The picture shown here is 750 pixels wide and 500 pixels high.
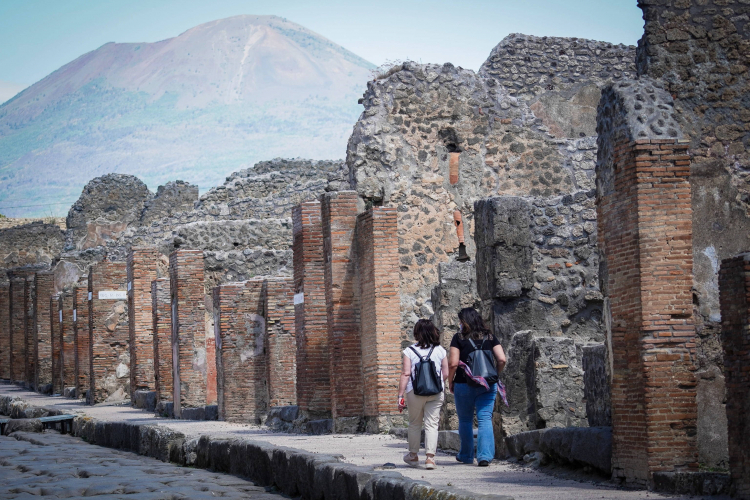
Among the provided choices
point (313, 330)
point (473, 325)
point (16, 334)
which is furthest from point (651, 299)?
point (16, 334)

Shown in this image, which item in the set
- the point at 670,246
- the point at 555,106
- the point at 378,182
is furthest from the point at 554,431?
the point at 555,106

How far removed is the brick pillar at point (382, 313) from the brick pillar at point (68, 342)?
1877 cm

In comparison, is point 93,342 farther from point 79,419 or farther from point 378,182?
point 378,182

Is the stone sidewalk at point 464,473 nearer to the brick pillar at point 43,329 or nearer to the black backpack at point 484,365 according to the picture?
the black backpack at point 484,365

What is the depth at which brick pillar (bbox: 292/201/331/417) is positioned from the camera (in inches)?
627

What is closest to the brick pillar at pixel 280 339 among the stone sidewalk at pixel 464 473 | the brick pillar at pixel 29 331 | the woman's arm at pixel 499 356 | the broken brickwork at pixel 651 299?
the stone sidewalk at pixel 464 473

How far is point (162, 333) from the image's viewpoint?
75.6 ft

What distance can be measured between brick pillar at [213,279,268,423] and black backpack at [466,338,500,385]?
9183 millimetres

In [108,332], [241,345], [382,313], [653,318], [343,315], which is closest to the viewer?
[653,318]

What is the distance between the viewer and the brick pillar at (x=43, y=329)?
1400 inches

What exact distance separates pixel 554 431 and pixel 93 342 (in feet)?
64.5

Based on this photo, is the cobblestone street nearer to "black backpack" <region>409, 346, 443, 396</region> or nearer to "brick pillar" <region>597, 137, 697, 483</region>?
"black backpack" <region>409, 346, 443, 396</region>

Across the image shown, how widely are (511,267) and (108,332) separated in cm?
1747

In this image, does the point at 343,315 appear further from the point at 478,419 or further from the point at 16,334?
the point at 16,334
